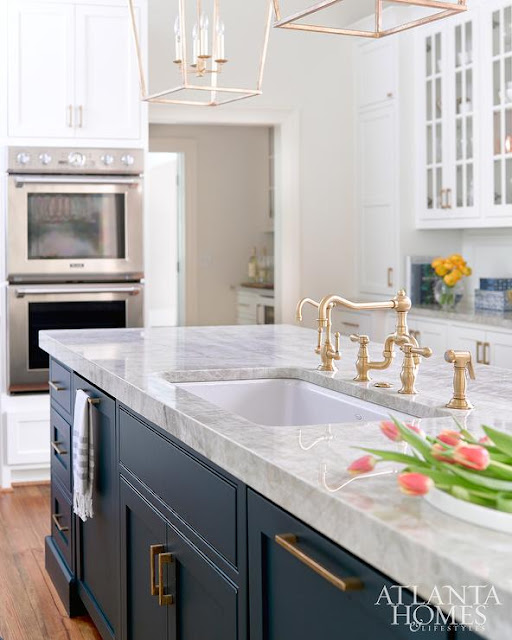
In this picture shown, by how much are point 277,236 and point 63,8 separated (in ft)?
6.92

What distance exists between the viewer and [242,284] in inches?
337

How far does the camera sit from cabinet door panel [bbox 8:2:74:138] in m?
4.96

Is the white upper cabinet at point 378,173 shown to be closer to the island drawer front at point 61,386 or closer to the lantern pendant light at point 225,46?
the lantern pendant light at point 225,46

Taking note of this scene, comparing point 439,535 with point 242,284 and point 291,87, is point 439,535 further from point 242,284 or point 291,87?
→ point 242,284

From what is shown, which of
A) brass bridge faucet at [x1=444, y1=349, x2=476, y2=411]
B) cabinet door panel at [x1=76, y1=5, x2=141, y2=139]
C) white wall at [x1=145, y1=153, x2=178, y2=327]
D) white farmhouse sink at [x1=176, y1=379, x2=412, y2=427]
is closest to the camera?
brass bridge faucet at [x1=444, y1=349, x2=476, y2=411]

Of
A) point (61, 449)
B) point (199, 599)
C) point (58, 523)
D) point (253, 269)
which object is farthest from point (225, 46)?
point (199, 599)

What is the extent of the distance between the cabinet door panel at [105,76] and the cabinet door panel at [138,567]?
2986 millimetres

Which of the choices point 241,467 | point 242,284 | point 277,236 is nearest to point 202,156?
point 242,284

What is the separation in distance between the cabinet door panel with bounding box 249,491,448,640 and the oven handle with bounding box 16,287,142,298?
363 cm

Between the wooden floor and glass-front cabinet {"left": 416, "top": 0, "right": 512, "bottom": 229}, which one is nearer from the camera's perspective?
the wooden floor

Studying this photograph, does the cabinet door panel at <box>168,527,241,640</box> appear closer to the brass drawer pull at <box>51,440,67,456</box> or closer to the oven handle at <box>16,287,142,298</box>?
the brass drawer pull at <box>51,440,67,456</box>

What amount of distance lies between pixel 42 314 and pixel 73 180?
28.7 inches

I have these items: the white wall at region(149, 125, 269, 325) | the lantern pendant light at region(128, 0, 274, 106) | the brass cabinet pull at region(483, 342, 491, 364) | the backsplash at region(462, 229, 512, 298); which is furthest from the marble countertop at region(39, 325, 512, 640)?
the white wall at region(149, 125, 269, 325)

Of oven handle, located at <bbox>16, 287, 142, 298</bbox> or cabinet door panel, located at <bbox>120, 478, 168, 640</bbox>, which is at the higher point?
oven handle, located at <bbox>16, 287, 142, 298</bbox>
